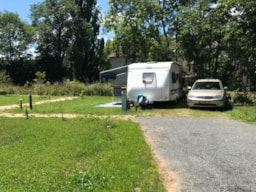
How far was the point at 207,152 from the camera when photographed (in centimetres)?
679

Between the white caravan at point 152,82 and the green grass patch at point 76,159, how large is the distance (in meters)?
6.27

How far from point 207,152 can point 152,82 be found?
988cm

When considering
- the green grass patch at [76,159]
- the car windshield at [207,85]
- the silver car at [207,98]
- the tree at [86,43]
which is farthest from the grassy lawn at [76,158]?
the tree at [86,43]

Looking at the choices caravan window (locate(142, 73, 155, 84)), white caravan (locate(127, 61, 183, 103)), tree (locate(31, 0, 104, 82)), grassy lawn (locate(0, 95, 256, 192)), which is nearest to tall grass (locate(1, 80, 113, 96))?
white caravan (locate(127, 61, 183, 103))

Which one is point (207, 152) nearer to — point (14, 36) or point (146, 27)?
point (146, 27)

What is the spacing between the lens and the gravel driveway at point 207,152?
4852 millimetres

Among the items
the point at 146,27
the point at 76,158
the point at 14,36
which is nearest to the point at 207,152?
the point at 76,158

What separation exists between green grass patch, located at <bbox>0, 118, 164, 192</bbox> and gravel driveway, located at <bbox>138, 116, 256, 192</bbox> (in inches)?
18.7

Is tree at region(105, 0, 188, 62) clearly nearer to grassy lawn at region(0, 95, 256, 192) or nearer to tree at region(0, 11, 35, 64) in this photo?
grassy lawn at region(0, 95, 256, 192)

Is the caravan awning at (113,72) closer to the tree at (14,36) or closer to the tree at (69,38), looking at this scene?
the tree at (69,38)

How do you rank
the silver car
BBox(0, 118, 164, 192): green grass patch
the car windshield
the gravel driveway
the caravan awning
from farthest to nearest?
the caravan awning, the car windshield, the silver car, the gravel driveway, BBox(0, 118, 164, 192): green grass patch

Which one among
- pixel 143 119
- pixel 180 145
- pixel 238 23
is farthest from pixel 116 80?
pixel 180 145

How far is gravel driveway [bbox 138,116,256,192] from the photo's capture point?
485 cm

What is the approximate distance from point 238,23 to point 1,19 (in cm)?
4280
